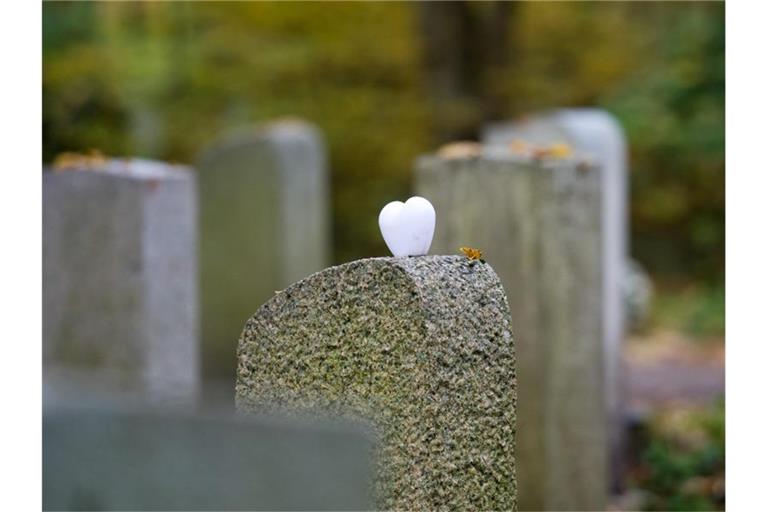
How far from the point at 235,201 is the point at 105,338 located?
2488 millimetres

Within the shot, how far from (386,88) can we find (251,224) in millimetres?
5821

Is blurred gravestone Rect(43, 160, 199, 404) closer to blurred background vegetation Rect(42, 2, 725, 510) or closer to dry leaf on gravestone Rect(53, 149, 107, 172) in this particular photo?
dry leaf on gravestone Rect(53, 149, 107, 172)

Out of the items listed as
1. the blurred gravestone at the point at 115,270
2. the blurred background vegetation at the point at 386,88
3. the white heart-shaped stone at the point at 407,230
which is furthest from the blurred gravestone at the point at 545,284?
the blurred background vegetation at the point at 386,88

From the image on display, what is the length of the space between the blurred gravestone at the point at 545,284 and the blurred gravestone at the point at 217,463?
135 inches

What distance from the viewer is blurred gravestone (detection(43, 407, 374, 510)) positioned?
6.60ft

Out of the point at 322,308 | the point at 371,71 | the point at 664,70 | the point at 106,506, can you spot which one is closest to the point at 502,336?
the point at 322,308

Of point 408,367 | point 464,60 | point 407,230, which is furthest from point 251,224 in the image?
point 408,367

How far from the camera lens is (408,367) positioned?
91.8 inches

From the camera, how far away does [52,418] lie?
87.2 inches

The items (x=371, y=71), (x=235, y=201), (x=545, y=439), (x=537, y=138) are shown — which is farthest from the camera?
(x=371, y=71)

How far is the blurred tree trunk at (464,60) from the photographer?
10.7 meters

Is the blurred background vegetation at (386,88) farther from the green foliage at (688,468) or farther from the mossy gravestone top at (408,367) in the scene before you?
the mossy gravestone top at (408,367)

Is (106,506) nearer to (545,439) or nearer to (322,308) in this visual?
(322,308)

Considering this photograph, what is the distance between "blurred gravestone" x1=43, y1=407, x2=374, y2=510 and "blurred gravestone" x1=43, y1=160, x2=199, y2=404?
3.40 m
